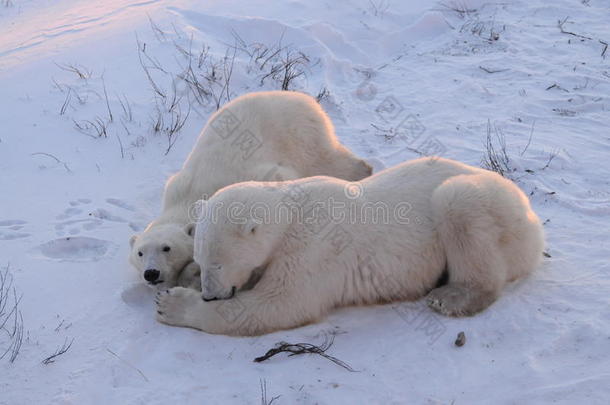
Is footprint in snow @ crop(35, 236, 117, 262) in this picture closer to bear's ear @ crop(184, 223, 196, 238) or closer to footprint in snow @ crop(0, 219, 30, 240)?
footprint in snow @ crop(0, 219, 30, 240)

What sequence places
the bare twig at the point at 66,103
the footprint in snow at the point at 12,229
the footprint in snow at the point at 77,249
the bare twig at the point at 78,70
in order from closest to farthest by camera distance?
the footprint in snow at the point at 77,249 → the footprint in snow at the point at 12,229 → the bare twig at the point at 66,103 → the bare twig at the point at 78,70

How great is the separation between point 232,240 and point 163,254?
80 centimetres

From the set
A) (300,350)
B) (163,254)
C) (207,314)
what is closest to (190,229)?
(163,254)

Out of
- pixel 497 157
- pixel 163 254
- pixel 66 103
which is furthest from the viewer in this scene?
pixel 66 103

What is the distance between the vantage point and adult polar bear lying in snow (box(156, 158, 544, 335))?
3496 mm

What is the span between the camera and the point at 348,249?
3678 mm

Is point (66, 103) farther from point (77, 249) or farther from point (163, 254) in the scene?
point (163, 254)

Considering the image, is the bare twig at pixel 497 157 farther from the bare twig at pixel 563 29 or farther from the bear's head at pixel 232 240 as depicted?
the bare twig at pixel 563 29

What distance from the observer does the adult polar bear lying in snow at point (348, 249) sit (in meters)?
3.50

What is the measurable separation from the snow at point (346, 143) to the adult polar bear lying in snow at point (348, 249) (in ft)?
0.44

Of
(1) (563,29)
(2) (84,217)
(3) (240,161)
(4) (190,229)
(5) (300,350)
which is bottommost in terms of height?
(5) (300,350)

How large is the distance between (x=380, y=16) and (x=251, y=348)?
6584 mm

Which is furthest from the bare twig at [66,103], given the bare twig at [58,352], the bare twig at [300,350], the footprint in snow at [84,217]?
the bare twig at [300,350]

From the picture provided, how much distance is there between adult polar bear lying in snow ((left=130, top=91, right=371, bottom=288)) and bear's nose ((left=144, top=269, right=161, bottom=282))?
3cm
